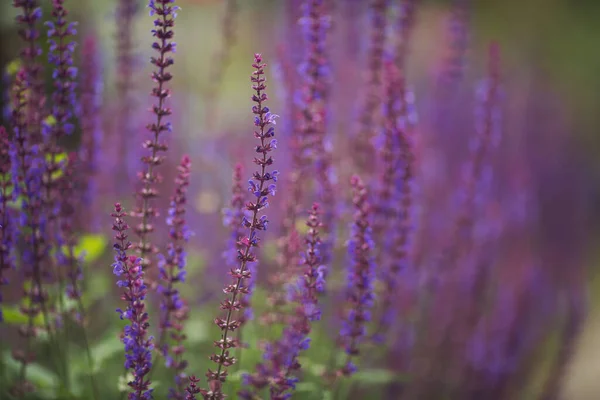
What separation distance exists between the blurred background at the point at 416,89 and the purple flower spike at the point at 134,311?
Answer: 1.22 m

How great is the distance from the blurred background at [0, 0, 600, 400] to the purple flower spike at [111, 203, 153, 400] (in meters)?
1.22

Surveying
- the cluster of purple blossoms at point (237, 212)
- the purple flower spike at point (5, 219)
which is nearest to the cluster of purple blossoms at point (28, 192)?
the purple flower spike at point (5, 219)

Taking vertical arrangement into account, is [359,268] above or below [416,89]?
below

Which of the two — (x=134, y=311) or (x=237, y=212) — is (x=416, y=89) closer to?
(x=237, y=212)

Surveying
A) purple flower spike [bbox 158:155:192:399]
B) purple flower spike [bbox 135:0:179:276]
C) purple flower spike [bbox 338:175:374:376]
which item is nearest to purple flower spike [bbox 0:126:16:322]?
purple flower spike [bbox 135:0:179:276]

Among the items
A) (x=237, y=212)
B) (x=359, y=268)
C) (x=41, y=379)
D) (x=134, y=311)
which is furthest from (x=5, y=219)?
(x=359, y=268)

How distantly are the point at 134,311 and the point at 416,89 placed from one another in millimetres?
8421

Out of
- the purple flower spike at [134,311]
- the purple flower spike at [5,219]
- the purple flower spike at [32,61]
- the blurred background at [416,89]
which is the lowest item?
the purple flower spike at [134,311]

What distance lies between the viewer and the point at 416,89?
32.8ft

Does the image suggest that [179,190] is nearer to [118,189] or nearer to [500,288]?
[118,189]

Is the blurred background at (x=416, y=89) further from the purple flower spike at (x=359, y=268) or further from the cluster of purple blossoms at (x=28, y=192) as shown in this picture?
the purple flower spike at (x=359, y=268)

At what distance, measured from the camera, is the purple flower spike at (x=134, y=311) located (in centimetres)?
220

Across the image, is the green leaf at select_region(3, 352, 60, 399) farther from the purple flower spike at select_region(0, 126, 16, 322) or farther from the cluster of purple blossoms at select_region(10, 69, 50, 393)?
the purple flower spike at select_region(0, 126, 16, 322)

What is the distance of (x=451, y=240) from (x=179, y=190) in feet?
8.28
